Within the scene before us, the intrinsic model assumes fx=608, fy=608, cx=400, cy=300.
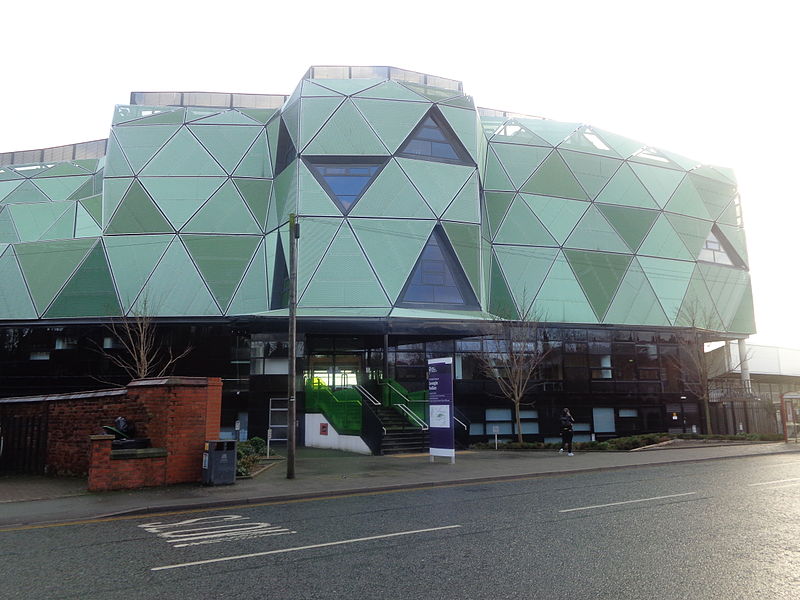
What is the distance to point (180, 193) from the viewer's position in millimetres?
30516

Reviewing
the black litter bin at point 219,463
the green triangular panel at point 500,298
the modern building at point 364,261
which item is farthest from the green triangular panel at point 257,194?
the black litter bin at point 219,463

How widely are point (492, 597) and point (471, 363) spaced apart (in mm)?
24689

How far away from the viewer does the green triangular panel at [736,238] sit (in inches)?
1517

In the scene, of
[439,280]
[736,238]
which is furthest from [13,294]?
[736,238]

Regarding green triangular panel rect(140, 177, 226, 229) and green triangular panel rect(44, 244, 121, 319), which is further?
green triangular panel rect(140, 177, 226, 229)

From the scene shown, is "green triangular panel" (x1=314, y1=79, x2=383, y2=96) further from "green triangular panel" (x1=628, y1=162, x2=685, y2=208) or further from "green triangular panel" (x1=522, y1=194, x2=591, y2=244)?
"green triangular panel" (x1=628, y1=162, x2=685, y2=208)

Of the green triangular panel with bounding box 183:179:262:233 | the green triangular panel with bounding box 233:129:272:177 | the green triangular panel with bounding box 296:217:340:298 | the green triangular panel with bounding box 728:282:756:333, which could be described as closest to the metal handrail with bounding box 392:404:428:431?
the green triangular panel with bounding box 296:217:340:298

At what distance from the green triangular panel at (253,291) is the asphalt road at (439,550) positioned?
18.3 metres

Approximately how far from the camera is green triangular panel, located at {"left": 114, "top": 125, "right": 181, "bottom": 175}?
103 ft

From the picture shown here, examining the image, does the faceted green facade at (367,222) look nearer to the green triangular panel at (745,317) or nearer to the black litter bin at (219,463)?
the green triangular panel at (745,317)

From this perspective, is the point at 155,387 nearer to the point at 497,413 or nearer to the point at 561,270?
the point at 497,413

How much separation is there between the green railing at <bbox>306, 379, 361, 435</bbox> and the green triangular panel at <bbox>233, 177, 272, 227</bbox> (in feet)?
30.9

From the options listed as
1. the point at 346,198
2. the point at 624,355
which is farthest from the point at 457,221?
the point at 624,355

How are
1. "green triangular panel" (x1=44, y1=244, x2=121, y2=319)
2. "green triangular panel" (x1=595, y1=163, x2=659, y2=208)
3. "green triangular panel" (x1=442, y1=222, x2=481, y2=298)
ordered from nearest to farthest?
"green triangular panel" (x1=442, y1=222, x2=481, y2=298)
"green triangular panel" (x1=44, y1=244, x2=121, y2=319)
"green triangular panel" (x1=595, y1=163, x2=659, y2=208)
